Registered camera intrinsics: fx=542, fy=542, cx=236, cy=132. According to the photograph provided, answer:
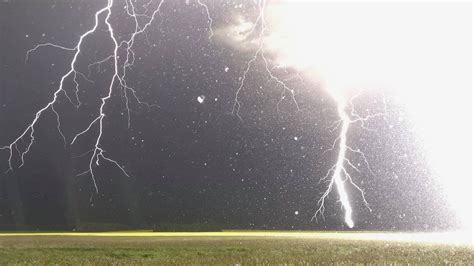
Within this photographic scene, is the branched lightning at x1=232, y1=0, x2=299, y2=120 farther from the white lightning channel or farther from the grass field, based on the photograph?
the grass field

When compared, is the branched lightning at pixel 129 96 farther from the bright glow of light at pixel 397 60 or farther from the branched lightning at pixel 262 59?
the bright glow of light at pixel 397 60

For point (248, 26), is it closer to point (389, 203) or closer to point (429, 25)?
point (429, 25)

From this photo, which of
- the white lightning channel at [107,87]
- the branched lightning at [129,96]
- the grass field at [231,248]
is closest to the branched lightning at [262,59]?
the branched lightning at [129,96]

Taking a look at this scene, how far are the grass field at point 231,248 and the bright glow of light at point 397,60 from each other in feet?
1.73

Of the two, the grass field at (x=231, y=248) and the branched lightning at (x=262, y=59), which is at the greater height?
the branched lightning at (x=262, y=59)

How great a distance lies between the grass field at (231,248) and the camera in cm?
300

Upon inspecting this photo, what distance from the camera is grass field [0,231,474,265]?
3.00 meters

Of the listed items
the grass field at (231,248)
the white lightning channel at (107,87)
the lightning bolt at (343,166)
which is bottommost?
the grass field at (231,248)

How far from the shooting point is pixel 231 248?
3248 mm

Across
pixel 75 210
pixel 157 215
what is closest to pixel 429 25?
pixel 157 215

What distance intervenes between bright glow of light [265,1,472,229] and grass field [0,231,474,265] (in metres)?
0.53

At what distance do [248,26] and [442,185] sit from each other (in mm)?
1605

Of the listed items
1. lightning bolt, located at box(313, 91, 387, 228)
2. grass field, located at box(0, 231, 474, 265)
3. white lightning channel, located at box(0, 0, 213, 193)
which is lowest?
grass field, located at box(0, 231, 474, 265)

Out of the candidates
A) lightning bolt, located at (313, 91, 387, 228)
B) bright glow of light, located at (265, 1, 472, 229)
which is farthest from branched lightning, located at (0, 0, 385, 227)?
bright glow of light, located at (265, 1, 472, 229)
